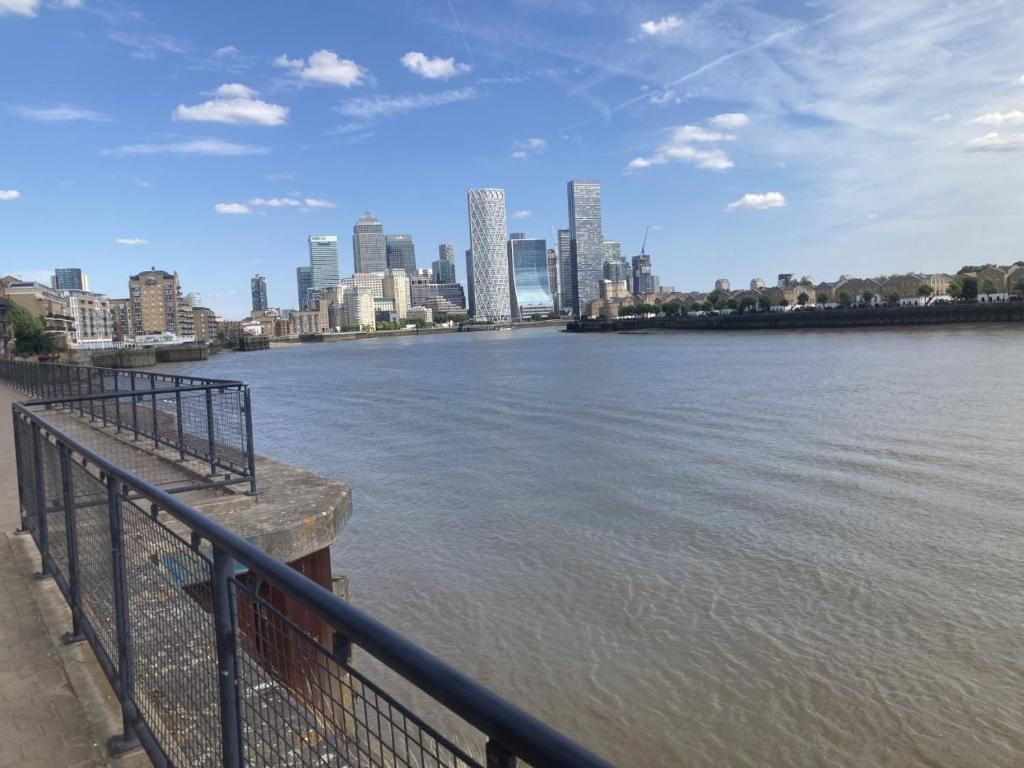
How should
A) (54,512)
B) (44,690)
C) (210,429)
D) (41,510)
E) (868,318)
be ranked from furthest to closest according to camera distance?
(868,318)
(210,429)
(41,510)
(54,512)
(44,690)

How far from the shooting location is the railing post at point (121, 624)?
391 cm

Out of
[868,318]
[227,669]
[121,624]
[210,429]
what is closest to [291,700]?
[227,669]

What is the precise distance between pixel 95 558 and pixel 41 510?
2.27 metres

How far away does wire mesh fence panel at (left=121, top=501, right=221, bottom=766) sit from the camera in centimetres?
336

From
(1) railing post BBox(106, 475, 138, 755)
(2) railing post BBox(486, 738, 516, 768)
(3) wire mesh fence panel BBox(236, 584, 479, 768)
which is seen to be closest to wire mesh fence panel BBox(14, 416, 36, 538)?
(1) railing post BBox(106, 475, 138, 755)

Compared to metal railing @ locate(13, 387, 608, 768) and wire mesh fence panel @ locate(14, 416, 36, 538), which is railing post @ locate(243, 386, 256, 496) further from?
metal railing @ locate(13, 387, 608, 768)

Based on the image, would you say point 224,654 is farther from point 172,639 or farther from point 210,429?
point 210,429

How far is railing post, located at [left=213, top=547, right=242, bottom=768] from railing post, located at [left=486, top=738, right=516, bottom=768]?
1538 millimetres

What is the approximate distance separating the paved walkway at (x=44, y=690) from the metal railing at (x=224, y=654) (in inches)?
6.3

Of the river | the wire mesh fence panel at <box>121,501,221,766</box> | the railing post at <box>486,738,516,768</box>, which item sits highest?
the railing post at <box>486,738,516,768</box>

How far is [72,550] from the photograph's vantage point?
543 centimetres

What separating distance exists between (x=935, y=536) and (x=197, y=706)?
492 inches

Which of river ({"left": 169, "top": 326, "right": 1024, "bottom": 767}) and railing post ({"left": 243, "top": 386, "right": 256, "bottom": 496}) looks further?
railing post ({"left": 243, "top": 386, "right": 256, "bottom": 496})

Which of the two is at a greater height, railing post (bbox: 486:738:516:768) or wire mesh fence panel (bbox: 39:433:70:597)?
railing post (bbox: 486:738:516:768)
